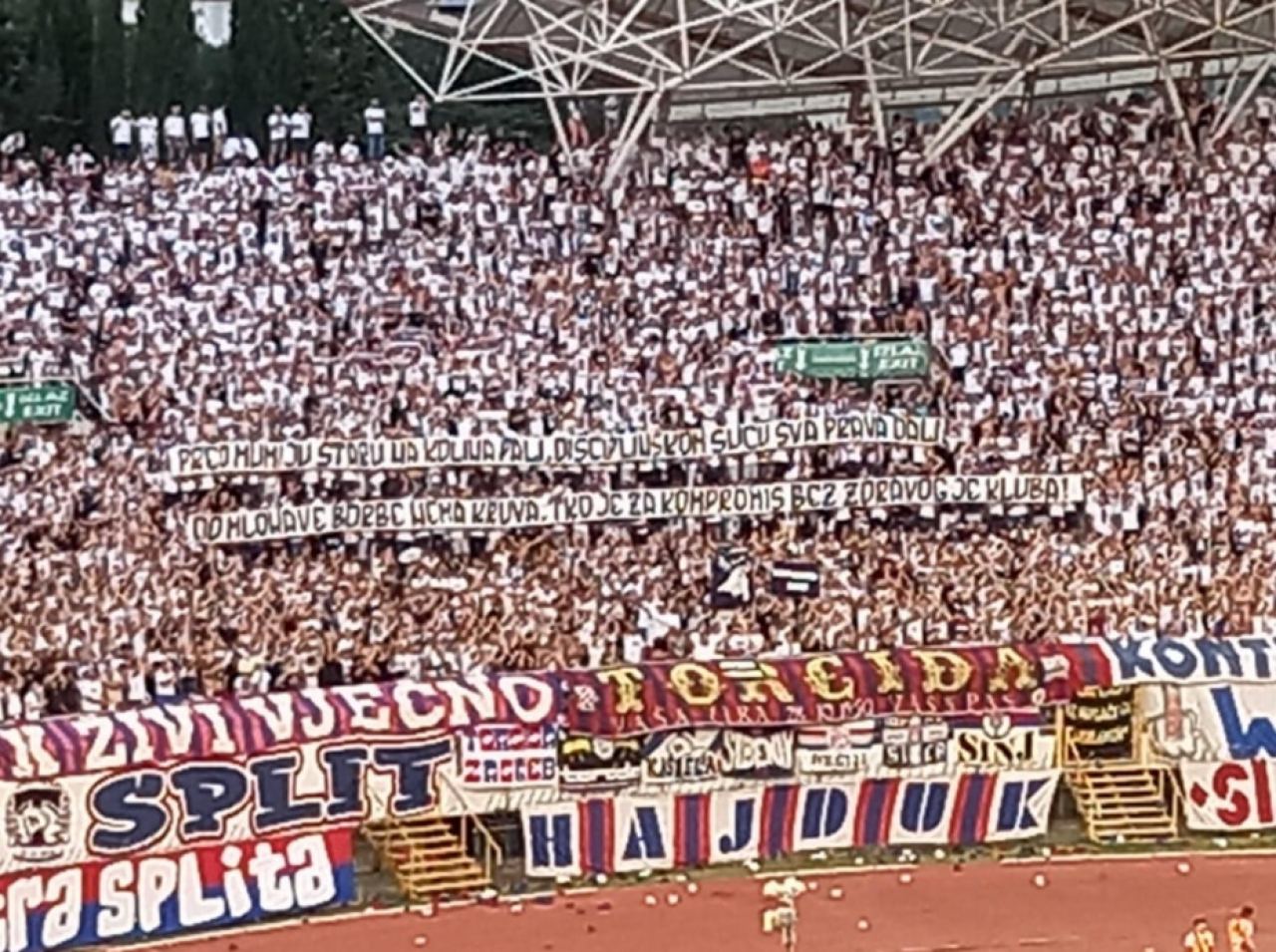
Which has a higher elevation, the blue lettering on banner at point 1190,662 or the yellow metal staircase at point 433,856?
the blue lettering on banner at point 1190,662

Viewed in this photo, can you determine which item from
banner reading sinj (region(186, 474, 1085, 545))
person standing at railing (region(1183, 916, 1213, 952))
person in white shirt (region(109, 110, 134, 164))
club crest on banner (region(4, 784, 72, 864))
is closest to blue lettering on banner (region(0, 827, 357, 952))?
club crest on banner (region(4, 784, 72, 864))

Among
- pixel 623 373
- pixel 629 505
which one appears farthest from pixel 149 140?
pixel 629 505

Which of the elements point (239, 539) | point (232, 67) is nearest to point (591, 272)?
point (239, 539)

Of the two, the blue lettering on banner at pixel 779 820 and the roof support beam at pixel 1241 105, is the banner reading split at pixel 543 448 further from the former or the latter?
the roof support beam at pixel 1241 105

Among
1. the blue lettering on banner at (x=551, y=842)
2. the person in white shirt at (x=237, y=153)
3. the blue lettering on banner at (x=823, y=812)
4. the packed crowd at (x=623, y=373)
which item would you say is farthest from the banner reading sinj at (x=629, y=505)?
the person in white shirt at (x=237, y=153)

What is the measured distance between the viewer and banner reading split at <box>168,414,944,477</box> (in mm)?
26047

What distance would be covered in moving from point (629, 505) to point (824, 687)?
4.74 metres

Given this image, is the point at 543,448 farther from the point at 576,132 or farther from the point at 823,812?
the point at 576,132

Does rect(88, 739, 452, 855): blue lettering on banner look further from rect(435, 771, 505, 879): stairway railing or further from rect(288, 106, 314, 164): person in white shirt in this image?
rect(288, 106, 314, 164): person in white shirt

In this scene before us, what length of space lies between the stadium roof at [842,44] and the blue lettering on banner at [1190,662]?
360 inches

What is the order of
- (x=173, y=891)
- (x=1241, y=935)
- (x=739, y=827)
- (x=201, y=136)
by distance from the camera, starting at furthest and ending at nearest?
(x=201, y=136)
(x=739, y=827)
(x=173, y=891)
(x=1241, y=935)

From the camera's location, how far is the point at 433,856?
2188 centimetres

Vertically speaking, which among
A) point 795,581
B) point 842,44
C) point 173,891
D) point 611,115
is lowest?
point 173,891

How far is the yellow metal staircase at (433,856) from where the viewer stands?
21688mm
